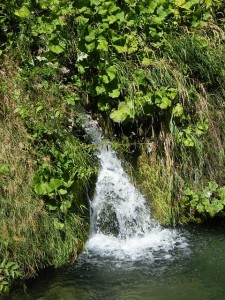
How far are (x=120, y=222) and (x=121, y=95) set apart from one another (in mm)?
1386

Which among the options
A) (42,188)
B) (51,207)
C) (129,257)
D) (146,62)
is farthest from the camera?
(146,62)

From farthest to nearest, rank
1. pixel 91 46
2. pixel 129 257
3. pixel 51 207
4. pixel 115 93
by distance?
pixel 115 93
pixel 91 46
pixel 129 257
pixel 51 207

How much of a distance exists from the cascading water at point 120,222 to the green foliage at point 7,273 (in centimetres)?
92

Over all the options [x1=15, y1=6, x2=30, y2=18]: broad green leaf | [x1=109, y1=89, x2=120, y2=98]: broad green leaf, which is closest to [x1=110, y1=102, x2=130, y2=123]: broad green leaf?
[x1=109, y1=89, x2=120, y2=98]: broad green leaf

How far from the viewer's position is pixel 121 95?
213 inches

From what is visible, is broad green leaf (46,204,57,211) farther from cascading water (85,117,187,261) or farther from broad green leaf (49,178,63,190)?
cascading water (85,117,187,261)

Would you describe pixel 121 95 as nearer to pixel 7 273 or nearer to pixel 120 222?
pixel 120 222

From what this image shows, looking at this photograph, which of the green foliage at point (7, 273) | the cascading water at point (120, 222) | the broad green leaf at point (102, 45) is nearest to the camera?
the green foliage at point (7, 273)

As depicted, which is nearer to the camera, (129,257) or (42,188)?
(42,188)

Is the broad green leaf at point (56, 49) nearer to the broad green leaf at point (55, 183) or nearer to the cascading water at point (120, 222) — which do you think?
the cascading water at point (120, 222)

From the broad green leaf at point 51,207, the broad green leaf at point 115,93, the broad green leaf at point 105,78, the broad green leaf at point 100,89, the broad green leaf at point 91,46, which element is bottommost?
the broad green leaf at point 51,207

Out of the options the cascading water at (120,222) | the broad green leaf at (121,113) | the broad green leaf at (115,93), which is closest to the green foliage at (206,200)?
the cascading water at (120,222)

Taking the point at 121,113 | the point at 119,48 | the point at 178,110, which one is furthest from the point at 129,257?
the point at 119,48

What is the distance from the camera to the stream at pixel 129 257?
4.26m
